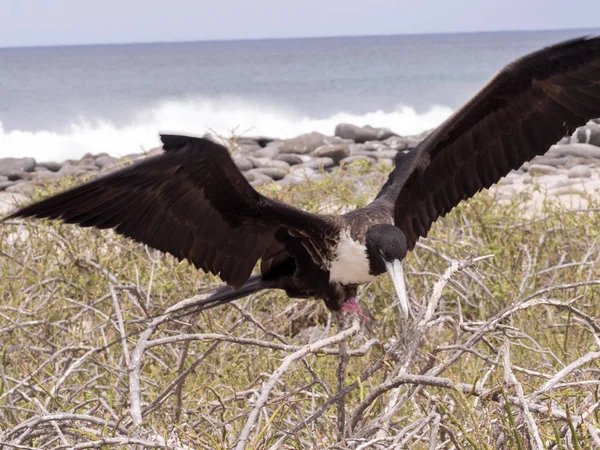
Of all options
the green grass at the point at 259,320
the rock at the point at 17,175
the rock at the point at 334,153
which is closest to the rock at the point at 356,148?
the rock at the point at 334,153

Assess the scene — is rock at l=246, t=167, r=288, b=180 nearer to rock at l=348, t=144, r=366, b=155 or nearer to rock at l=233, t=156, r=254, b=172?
rock at l=233, t=156, r=254, b=172

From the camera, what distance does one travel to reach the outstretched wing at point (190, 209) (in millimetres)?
2180

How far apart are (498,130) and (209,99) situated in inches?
1038

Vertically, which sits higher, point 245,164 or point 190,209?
point 190,209

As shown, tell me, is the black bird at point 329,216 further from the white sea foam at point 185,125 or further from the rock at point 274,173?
the white sea foam at point 185,125

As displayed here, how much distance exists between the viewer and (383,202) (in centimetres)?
284

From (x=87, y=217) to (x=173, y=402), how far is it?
0.66 m

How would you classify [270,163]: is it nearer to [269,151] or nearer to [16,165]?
[269,151]

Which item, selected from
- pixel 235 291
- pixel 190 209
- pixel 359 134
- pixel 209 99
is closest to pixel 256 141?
pixel 359 134

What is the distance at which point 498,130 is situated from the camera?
3133 mm

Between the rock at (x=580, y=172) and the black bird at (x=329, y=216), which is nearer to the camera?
the black bird at (x=329, y=216)

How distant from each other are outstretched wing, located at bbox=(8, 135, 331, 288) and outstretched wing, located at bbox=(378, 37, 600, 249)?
0.48m

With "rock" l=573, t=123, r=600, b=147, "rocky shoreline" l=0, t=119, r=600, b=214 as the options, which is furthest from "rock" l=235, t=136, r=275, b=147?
"rock" l=573, t=123, r=600, b=147

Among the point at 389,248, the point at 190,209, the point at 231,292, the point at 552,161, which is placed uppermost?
the point at 190,209
